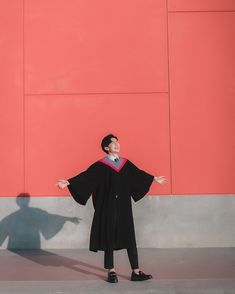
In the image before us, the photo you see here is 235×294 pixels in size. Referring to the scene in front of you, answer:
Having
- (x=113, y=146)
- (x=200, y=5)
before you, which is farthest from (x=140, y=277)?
(x=200, y=5)

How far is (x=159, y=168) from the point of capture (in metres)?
7.09

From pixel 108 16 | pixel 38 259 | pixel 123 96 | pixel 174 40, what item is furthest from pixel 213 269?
pixel 108 16

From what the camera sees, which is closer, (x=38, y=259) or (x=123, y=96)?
(x=38, y=259)

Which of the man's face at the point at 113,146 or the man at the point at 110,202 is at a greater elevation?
the man's face at the point at 113,146

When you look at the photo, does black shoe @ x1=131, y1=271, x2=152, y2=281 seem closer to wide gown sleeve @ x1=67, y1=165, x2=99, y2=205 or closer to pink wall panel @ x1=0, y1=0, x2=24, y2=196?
wide gown sleeve @ x1=67, y1=165, x2=99, y2=205

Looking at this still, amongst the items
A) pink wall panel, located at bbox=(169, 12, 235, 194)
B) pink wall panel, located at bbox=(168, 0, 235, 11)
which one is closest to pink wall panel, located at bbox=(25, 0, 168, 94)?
pink wall panel, located at bbox=(168, 0, 235, 11)

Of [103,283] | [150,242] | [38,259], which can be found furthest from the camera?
[150,242]

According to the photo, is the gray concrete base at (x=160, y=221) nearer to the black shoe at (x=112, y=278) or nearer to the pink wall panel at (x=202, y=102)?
the pink wall panel at (x=202, y=102)

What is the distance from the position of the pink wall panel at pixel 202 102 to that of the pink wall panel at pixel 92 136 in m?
0.25

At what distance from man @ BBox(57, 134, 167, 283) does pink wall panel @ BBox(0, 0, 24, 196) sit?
83.1 inches

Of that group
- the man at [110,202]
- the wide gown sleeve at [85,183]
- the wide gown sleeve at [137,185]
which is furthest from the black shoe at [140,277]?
the wide gown sleeve at [85,183]

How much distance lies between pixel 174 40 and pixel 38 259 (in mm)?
3894

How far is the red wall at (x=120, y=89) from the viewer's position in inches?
280

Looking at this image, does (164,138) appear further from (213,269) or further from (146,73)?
(213,269)
